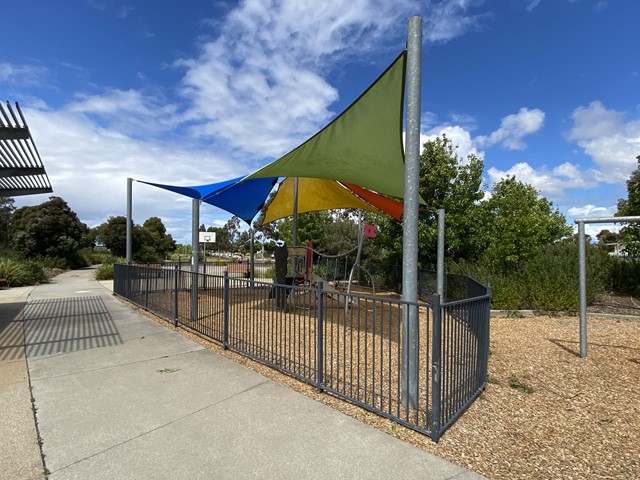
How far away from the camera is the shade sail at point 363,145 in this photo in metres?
4.99

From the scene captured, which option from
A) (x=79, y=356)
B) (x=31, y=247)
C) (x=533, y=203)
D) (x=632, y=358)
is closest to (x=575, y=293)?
(x=632, y=358)

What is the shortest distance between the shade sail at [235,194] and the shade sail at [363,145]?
2.54 meters

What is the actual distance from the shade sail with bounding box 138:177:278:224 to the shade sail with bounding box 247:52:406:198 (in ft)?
8.33

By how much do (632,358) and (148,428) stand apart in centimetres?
671

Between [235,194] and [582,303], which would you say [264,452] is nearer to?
[582,303]

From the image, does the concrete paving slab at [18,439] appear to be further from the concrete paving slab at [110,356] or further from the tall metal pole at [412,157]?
the tall metal pole at [412,157]

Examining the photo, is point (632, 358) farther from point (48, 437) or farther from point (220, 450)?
point (48, 437)

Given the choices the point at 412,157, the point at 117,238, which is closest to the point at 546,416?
the point at 412,157

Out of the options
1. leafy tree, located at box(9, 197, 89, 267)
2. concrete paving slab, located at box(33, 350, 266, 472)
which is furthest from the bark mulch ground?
leafy tree, located at box(9, 197, 89, 267)

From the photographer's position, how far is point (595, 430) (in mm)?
3605

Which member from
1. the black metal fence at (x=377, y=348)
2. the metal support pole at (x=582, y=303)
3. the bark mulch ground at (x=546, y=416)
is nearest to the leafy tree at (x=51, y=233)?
the black metal fence at (x=377, y=348)

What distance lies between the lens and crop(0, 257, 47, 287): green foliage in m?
16.3

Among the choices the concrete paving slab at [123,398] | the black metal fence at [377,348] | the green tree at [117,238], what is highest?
the green tree at [117,238]

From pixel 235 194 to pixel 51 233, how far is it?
2288 centimetres
